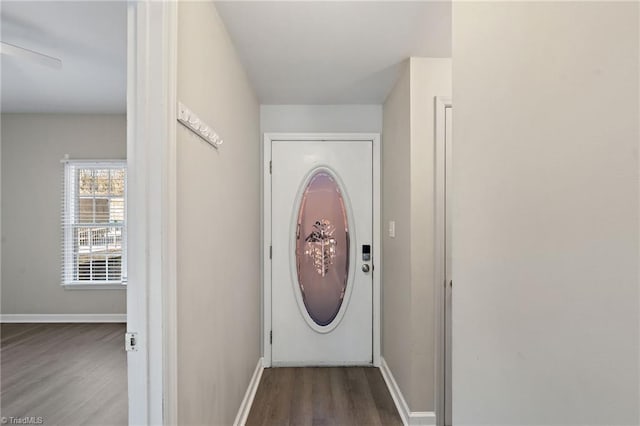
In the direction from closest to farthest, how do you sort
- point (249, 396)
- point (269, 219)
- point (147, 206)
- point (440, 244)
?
1. point (147, 206)
2. point (440, 244)
3. point (249, 396)
4. point (269, 219)

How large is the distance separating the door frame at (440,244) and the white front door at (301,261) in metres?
0.98

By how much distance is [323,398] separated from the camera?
8.35 ft

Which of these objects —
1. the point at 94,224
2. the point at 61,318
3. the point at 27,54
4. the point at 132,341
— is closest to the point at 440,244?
the point at 132,341

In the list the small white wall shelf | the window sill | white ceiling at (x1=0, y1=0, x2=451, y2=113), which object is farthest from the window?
the small white wall shelf

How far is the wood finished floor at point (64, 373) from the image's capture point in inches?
92.8

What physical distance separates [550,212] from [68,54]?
3.18 metres

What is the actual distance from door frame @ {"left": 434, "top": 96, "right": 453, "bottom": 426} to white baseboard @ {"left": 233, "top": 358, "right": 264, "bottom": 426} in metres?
1.26

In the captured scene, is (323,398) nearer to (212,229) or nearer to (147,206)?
(212,229)

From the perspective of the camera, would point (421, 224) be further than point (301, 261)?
No

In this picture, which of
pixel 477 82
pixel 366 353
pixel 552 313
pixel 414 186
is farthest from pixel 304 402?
pixel 477 82

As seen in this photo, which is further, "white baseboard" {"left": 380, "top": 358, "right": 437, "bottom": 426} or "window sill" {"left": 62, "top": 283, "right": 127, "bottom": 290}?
"window sill" {"left": 62, "top": 283, "right": 127, "bottom": 290}

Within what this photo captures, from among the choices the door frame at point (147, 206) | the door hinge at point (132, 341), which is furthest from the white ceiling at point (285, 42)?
the door hinge at point (132, 341)

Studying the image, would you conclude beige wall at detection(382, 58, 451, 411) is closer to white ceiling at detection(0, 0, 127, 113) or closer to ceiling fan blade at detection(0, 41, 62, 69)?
white ceiling at detection(0, 0, 127, 113)

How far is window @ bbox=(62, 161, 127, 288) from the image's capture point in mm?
4262
